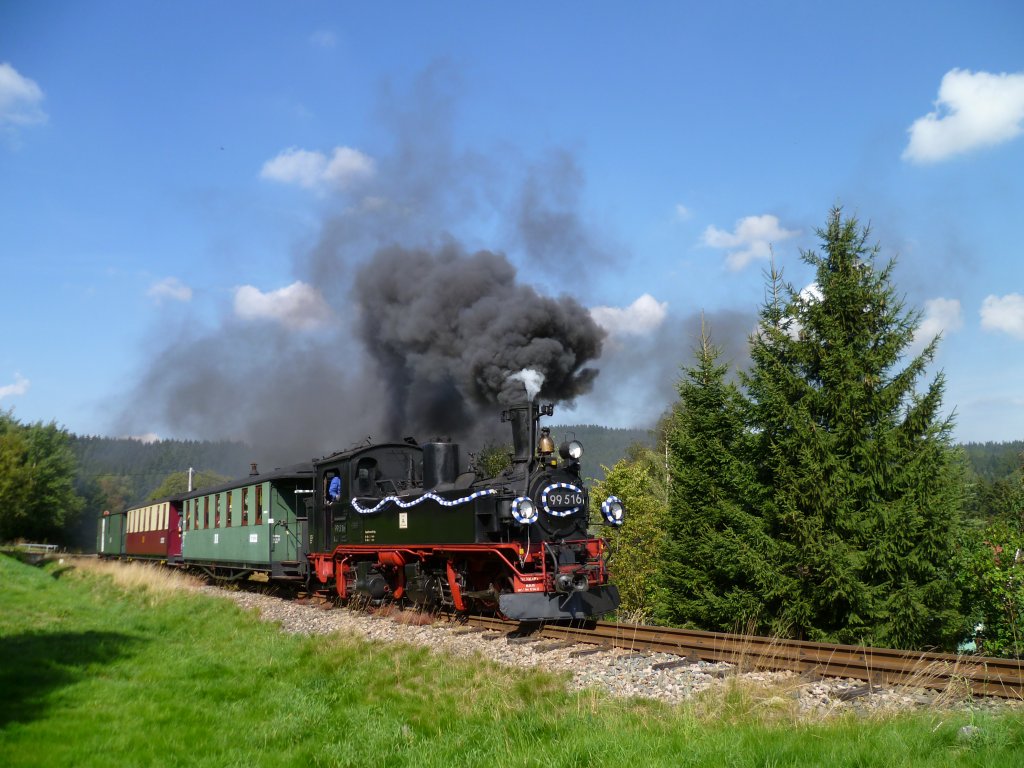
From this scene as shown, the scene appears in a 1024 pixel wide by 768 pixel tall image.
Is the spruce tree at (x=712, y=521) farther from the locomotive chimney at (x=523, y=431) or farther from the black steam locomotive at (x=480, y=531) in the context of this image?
the locomotive chimney at (x=523, y=431)

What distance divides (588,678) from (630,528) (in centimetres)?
936

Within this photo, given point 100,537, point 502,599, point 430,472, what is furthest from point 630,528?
point 100,537

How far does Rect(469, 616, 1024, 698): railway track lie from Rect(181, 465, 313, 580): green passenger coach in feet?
24.7

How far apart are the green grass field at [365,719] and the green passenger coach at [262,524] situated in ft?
20.4

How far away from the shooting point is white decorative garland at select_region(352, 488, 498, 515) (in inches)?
424

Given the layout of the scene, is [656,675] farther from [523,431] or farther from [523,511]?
[523,431]

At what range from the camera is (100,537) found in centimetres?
3797

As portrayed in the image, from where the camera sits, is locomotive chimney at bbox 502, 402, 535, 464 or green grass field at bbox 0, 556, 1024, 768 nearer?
green grass field at bbox 0, 556, 1024, 768

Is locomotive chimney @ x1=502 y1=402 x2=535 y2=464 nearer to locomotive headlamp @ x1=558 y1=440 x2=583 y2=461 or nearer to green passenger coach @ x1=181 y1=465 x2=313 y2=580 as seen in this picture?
locomotive headlamp @ x1=558 y1=440 x2=583 y2=461

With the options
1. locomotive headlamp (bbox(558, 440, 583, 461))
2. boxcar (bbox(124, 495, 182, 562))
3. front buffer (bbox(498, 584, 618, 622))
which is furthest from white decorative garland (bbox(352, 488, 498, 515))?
boxcar (bbox(124, 495, 182, 562))

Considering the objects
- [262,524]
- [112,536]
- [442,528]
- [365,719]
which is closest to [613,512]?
[442,528]

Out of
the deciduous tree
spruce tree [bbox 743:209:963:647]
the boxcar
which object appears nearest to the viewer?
spruce tree [bbox 743:209:963:647]

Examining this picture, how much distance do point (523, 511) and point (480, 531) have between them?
3.23ft

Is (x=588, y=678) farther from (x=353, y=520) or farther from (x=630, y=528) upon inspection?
(x=630, y=528)
